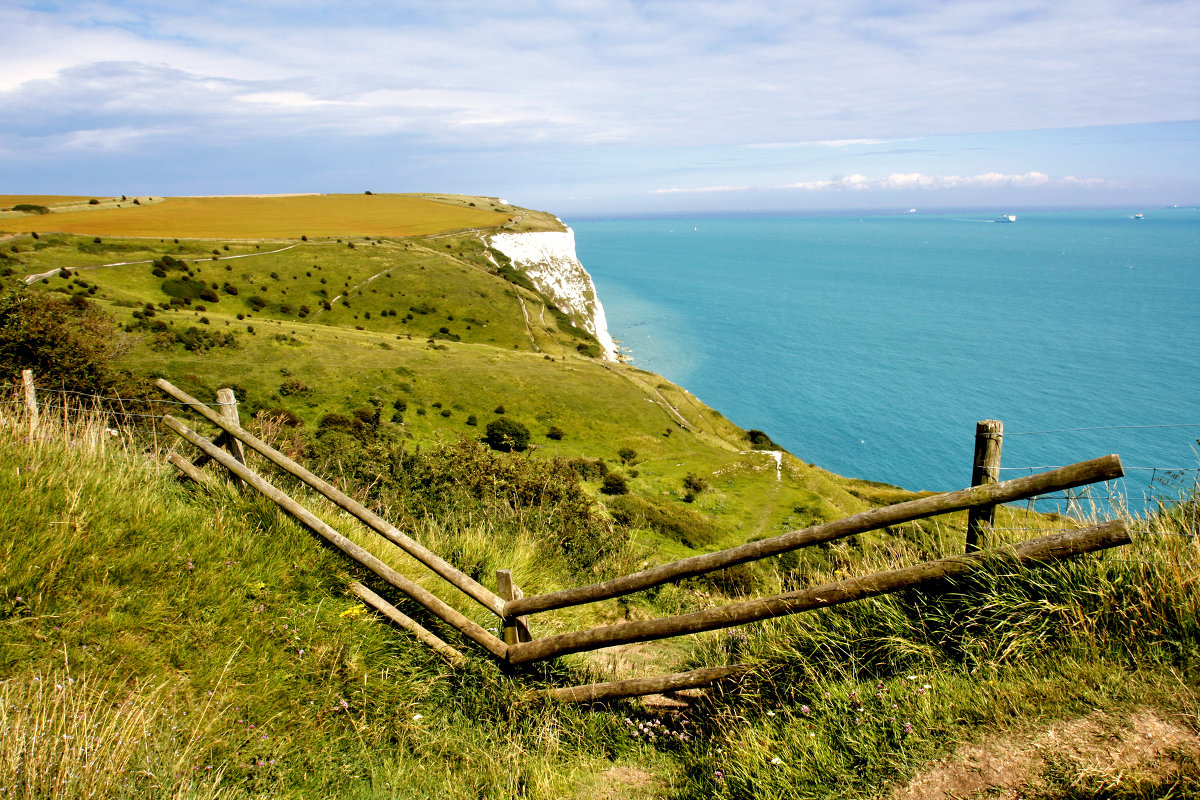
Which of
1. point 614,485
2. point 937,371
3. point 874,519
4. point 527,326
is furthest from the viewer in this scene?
point 937,371

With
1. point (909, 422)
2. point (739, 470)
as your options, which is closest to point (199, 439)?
point (739, 470)

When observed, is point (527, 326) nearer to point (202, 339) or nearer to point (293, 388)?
point (293, 388)

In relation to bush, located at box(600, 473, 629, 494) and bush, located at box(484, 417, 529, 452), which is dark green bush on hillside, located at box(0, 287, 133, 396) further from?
bush, located at box(484, 417, 529, 452)

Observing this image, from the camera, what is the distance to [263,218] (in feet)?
451

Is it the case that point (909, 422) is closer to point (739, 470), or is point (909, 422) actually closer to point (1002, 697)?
point (739, 470)

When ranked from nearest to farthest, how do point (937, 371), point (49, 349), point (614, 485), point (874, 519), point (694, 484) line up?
point (874, 519)
point (49, 349)
point (614, 485)
point (694, 484)
point (937, 371)

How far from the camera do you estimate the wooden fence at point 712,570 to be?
4.14 meters

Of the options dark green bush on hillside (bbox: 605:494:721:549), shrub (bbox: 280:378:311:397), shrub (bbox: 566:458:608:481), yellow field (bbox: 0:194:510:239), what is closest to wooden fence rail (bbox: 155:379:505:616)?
dark green bush on hillside (bbox: 605:494:721:549)

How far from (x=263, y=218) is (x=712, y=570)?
156 metres

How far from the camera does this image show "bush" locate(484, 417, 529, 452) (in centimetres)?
5625

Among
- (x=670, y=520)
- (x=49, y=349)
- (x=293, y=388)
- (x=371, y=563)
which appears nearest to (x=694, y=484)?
(x=670, y=520)

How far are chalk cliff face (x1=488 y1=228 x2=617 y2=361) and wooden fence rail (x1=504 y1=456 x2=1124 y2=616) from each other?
118550mm

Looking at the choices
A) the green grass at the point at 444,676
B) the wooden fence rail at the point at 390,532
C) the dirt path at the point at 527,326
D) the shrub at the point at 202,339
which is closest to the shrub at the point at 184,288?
the shrub at the point at 202,339

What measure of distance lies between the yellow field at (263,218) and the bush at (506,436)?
79.1 meters
